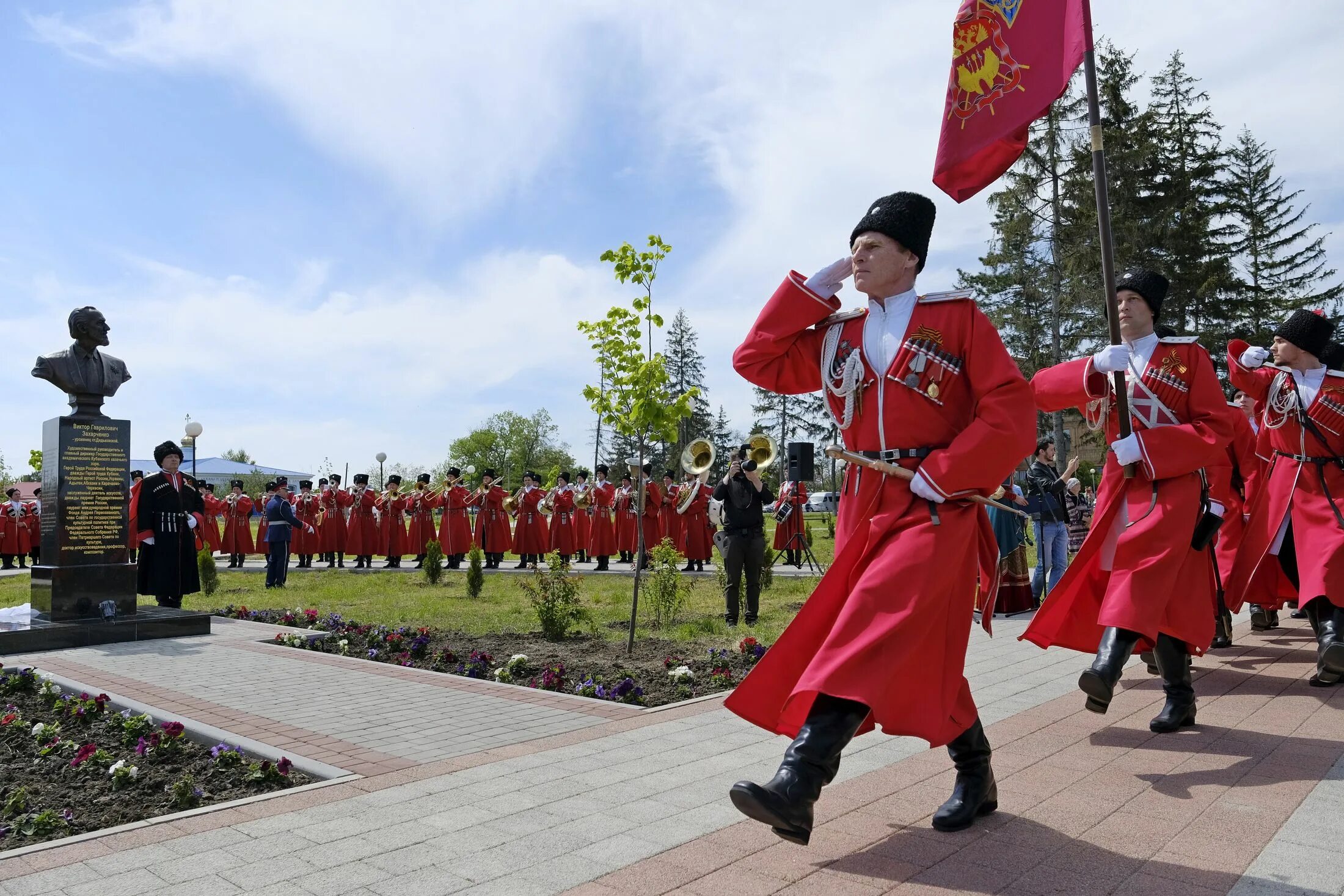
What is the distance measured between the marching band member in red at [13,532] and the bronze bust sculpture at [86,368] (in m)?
18.7

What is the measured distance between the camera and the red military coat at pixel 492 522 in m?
23.4

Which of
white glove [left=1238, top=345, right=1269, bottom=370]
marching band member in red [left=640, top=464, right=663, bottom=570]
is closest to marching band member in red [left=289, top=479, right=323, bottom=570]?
marching band member in red [left=640, top=464, right=663, bottom=570]

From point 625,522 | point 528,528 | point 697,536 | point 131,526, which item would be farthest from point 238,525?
point 697,536

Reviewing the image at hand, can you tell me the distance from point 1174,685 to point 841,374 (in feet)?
9.82

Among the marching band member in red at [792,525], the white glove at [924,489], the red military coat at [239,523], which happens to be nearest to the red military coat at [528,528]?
the marching band member in red at [792,525]

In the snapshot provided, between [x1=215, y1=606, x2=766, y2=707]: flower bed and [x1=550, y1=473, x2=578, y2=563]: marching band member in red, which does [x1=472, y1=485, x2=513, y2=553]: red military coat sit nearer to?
[x1=550, y1=473, x2=578, y2=563]: marching band member in red

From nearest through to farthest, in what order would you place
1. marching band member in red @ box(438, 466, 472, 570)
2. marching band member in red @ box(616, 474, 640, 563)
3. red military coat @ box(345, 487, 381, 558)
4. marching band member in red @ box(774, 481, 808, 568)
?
marching band member in red @ box(774, 481, 808, 568), marching band member in red @ box(616, 474, 640, 563), marching band member in red @ box(438, 466, 472, 570), red military coat @ box(345, 487, 381, 558)

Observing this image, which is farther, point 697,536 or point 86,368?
point 697,536

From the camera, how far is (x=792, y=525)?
69.6 feet

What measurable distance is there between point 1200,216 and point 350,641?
113 ft

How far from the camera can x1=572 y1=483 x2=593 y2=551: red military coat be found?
23547mm

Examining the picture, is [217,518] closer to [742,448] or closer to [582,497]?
[582,497]

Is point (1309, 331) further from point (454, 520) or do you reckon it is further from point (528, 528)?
point (454, 520)

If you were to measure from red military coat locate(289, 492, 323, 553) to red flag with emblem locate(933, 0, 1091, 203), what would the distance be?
21330 millimetres
